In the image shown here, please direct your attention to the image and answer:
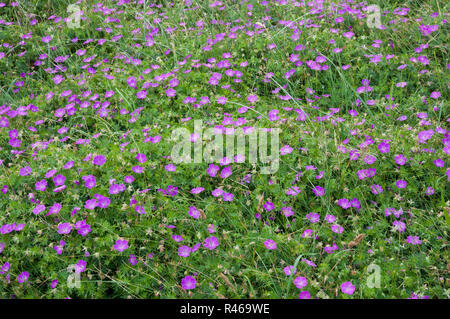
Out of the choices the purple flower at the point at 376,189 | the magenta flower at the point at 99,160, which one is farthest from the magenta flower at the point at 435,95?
the magenta flower at the point at 99,160

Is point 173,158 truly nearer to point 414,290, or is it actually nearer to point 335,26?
point 414,290

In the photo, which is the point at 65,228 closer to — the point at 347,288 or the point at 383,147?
the point at 347,288

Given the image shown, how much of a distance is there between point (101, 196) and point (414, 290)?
1.92 metres

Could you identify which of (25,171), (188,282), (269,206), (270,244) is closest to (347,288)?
(270,244)

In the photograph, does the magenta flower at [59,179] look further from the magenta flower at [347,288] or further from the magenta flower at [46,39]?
the magenta flower at [46,39]

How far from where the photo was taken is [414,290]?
2283mm

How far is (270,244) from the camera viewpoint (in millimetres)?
2492

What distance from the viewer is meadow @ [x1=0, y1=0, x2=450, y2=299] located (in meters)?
2.45

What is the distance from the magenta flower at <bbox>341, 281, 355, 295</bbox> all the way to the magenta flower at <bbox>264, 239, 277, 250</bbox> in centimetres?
43

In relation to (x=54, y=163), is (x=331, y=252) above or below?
below

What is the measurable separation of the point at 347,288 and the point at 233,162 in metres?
1.14

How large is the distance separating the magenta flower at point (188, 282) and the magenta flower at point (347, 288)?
794 millimetres
